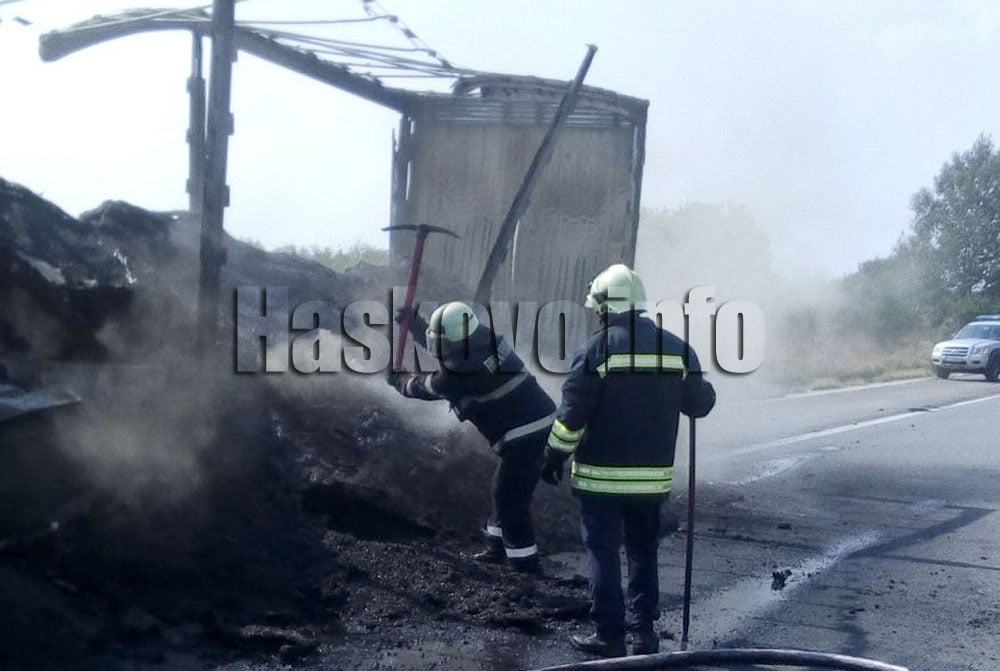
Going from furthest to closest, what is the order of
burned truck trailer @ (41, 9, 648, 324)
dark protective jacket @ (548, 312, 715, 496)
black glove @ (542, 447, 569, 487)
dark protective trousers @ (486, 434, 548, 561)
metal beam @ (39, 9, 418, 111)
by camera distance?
burned truck trailer @ (41, 9, 648, 324)
metal beam @ (39, 9, 418, 111)
dark protective trousers @ (486, 434, 548, 561)
black glove @ (542, 447, 569, 487)
dark protective jacket @ (548, 312, 715, 496)

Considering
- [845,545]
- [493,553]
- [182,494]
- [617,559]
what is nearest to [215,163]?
[182,494]

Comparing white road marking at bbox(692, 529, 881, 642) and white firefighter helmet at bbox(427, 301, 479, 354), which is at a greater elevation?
white firefighter helmet at bbox(427, 301, 479, 354)

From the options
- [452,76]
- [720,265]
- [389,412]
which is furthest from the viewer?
[720,265]

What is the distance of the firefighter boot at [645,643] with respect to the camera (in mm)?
5230

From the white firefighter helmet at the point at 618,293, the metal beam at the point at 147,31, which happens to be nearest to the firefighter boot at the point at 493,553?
the white firefighter helmet at the point at 618,293

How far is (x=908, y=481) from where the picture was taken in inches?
421

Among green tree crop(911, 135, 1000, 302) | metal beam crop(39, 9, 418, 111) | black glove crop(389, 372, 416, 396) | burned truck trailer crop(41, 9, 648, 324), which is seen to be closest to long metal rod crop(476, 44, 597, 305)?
burned truck trailer crop(41, 9, 648, 324)

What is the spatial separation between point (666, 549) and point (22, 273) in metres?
4.36

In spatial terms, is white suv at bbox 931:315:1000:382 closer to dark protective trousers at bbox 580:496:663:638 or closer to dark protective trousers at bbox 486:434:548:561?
dark protective trousers at bbox 486:434:548:561

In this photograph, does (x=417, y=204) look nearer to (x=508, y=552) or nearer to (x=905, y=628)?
(x=508, y=552)

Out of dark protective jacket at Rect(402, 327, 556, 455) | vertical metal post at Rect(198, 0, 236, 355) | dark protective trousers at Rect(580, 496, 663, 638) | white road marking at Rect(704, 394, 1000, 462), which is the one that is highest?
vertical metal post at Rect(198, 0, 236, 355)

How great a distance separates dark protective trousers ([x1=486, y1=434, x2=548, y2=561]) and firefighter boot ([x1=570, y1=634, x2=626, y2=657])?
118 centimetres

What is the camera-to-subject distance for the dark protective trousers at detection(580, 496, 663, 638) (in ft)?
17.1

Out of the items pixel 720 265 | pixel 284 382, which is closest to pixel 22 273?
pixel 284 382
